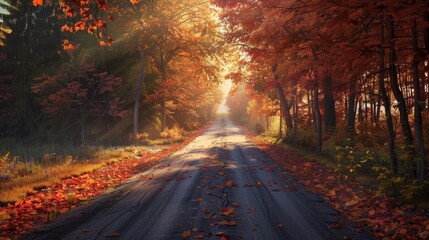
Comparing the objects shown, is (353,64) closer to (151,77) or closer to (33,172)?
(33,172)

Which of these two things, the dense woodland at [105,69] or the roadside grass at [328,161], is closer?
the roadside grass at [328,161]

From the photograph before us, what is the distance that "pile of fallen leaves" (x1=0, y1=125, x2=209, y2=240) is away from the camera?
648 centimetres

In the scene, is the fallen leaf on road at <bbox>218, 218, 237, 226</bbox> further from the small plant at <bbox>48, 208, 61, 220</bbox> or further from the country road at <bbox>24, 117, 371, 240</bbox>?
the small plant at <bbox>48, 208, 61, 220</bbox>

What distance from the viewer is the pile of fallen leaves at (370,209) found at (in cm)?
572

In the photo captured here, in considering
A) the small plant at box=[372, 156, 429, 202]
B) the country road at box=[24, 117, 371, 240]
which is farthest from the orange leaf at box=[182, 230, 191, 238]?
the small plant at box=[372, 156, 429, 202]

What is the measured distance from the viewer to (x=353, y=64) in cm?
955

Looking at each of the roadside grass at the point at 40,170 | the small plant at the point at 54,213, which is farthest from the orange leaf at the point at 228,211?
the roadside grass at the point at 40,170

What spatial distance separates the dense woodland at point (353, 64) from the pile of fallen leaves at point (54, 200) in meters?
6.42

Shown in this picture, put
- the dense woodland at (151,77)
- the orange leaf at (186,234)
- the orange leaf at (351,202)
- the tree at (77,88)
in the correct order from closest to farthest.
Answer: the orange leaf at (186,234), the orange leaf at (351,202), the dense woodland at (151,77), the tree at (77,88)

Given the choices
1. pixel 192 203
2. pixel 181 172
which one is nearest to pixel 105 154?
pixel 181 172

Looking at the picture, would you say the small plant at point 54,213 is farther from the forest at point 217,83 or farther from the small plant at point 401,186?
the small plant at point 401,186

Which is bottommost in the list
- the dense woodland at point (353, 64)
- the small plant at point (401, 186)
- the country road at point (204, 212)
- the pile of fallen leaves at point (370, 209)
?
the pile of fallen leaves at point (370, 209)

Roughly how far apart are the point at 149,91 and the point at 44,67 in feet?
31.1

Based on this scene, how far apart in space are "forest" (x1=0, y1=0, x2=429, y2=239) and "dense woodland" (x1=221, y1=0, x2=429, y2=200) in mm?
52
